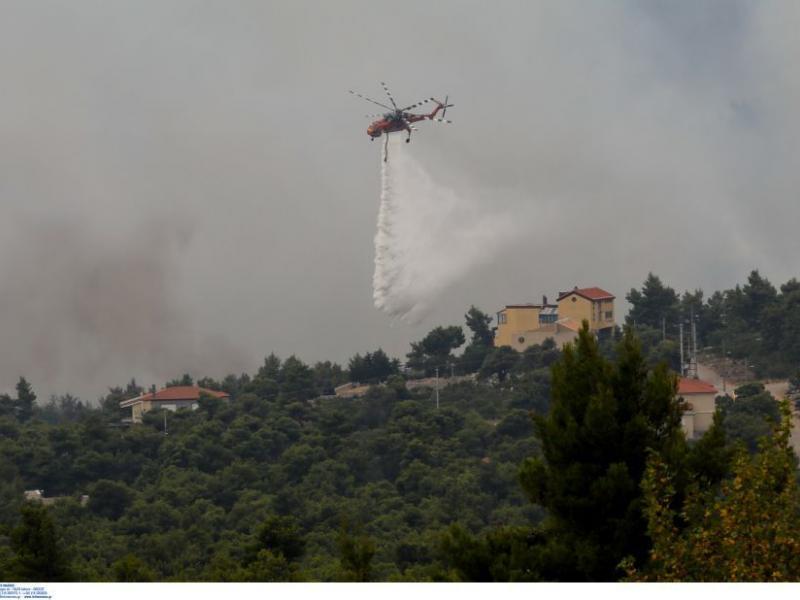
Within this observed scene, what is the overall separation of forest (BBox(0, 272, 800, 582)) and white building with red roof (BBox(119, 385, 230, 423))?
16.2ft

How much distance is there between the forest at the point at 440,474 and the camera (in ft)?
93.6

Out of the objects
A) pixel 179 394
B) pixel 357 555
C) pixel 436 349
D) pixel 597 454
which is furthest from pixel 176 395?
pixel 597 454

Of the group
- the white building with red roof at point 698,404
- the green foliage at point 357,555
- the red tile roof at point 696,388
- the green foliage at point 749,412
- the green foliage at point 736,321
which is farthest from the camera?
the green foliage at point 736,321

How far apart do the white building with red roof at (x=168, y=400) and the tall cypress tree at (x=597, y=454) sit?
11804 cm

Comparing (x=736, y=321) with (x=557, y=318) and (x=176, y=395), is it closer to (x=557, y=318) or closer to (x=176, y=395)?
(x=557, y=318)

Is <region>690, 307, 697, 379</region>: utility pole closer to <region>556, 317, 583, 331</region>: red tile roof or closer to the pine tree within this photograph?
<region>556, 317, 583, 331</region>: red tile roof

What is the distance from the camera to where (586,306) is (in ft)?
510

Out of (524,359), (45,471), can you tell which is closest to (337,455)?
(45,471)

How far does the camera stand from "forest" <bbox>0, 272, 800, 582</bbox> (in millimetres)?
28531

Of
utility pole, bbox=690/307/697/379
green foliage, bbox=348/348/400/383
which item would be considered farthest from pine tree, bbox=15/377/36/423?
utility pole, bbox=690/307/697/379

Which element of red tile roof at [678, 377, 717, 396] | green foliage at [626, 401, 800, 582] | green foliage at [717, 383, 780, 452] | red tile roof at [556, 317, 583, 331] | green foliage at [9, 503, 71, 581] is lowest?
green foliage at [9, 503, 71, 581]

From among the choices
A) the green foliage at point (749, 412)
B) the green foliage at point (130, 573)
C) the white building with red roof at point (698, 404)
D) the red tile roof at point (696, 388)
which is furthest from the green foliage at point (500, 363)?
the green foliage at point (130, 573)

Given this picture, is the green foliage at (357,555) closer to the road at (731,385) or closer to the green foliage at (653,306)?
the road at (731,385)

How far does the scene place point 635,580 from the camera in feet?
87.6
